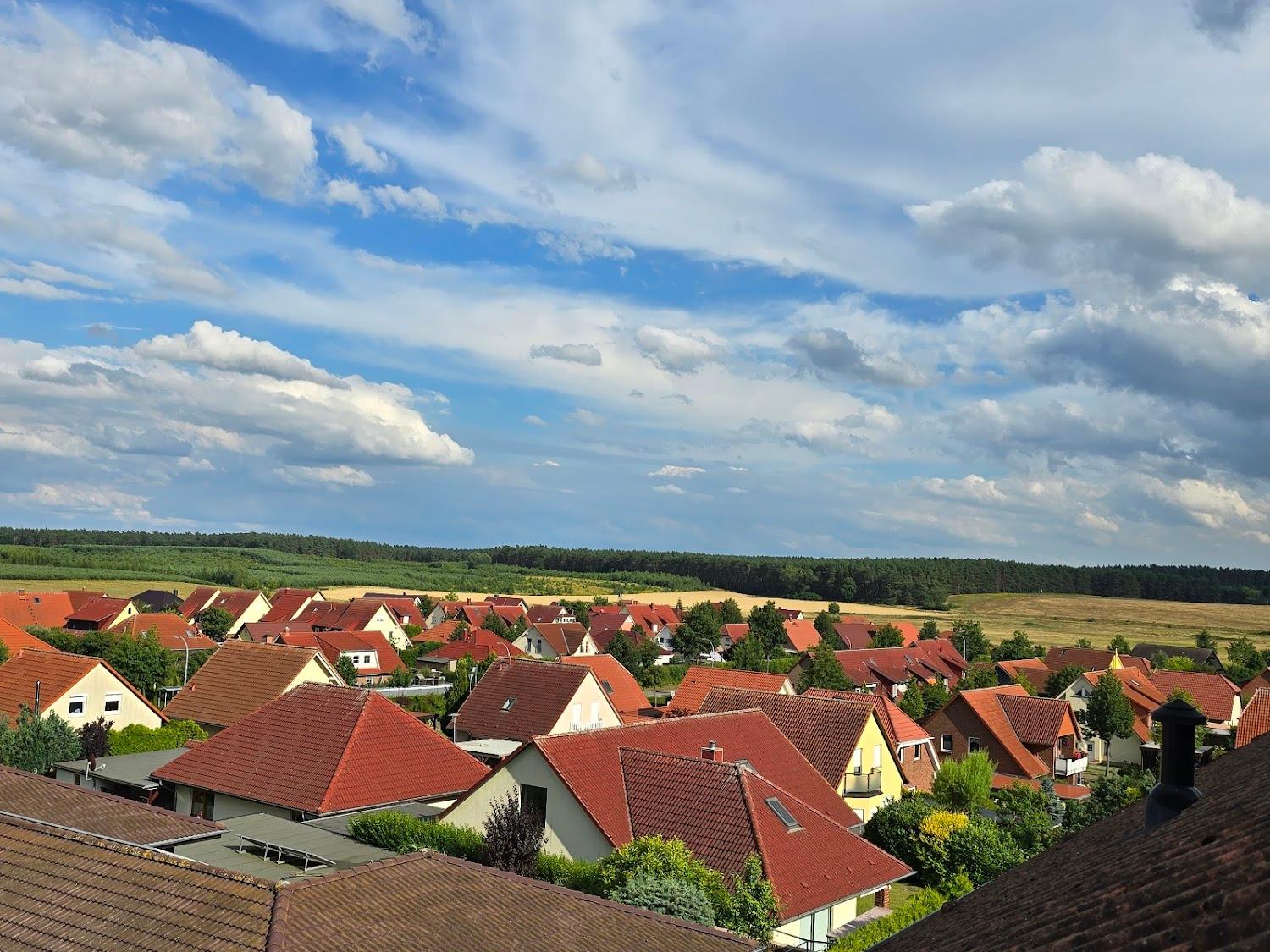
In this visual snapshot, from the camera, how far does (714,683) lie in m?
51.7

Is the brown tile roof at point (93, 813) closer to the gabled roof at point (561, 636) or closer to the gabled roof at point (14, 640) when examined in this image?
the gabled roof at point (14, 640)

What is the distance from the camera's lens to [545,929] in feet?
42.6

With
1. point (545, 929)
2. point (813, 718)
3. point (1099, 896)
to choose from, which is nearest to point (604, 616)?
point (813, 718)

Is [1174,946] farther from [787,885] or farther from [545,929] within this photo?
[787,885]

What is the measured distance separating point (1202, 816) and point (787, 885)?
1555 centimetres

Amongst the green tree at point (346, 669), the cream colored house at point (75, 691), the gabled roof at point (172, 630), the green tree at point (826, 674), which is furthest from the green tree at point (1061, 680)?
the gabled roof at point (172, 630)

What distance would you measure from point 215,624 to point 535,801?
2976 inches

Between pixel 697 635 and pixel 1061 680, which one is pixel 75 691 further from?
pixel 697 635

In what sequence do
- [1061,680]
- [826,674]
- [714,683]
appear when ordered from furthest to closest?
[1061,680], [826,674], [714,683]

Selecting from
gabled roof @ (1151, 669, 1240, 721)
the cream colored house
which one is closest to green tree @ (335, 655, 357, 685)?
the cream colored house

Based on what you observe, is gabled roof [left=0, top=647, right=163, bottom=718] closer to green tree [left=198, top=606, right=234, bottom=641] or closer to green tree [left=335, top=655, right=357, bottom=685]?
green tree [left=335, top=655, right=357, bottom=685]

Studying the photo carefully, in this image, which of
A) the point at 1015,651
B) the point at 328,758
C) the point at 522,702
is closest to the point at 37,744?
the point at 328,758

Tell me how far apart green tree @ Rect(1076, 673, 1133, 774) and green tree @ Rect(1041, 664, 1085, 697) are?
11.6 meters

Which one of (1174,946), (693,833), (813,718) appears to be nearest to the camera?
(1174,946)
